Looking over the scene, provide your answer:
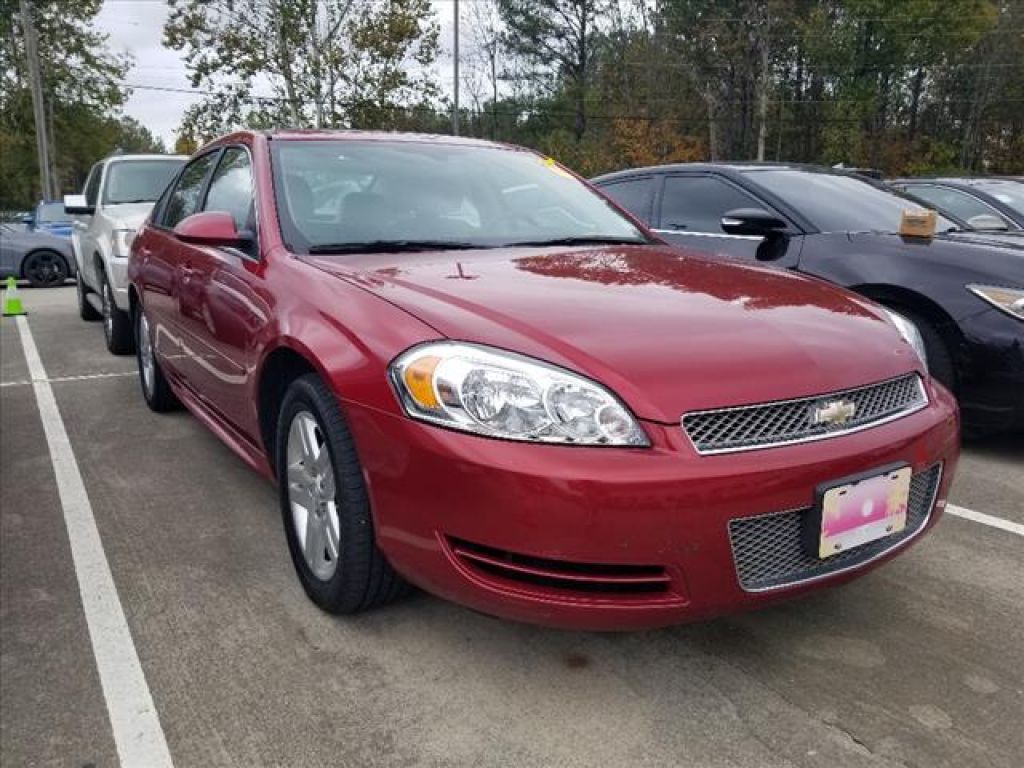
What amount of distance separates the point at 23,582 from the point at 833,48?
3875cm

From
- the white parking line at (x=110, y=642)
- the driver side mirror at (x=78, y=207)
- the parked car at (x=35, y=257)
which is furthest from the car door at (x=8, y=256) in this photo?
the white parking line at (x=110, y=642)

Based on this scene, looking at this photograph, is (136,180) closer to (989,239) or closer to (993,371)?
(989,239)

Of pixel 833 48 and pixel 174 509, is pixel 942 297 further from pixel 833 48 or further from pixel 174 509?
pixel 833 48

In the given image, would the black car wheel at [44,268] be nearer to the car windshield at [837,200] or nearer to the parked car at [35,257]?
the parked car at [35,257]

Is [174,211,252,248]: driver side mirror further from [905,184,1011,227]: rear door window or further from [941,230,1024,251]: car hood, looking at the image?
[905,184,1011,227]: rear door window

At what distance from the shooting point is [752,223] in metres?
4.48

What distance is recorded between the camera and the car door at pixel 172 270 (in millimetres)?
3672

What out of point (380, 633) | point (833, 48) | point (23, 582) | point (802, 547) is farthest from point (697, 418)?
point (833, 48)

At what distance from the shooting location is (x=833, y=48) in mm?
35312

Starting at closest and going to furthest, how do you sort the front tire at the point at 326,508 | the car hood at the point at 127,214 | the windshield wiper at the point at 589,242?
the front tire at the point at 326,508, the windshield wiper at the point at 589,242, the car hood at the point at 127,214

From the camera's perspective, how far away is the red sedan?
184cm

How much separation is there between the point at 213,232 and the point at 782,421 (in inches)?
79.5

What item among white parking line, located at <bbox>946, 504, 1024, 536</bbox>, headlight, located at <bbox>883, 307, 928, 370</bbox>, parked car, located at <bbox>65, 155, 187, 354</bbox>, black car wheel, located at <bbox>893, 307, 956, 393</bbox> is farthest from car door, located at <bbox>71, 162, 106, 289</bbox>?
white parking line, located at <bbox>946, 504, 1024, 536</bbox>

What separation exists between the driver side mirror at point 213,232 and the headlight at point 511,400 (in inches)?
50.5
